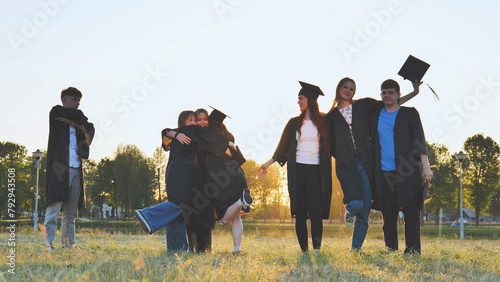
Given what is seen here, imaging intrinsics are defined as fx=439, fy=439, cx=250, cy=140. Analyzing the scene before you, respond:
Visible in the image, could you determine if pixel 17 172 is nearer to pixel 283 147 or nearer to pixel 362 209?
pixel 283 147

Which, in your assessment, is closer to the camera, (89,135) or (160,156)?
(89,135)

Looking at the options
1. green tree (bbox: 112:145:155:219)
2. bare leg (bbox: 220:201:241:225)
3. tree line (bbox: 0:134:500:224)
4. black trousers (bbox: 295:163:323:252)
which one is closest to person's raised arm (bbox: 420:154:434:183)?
black trousers (bbox: 295:163:323:252)

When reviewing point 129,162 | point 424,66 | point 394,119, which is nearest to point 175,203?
point 394,119

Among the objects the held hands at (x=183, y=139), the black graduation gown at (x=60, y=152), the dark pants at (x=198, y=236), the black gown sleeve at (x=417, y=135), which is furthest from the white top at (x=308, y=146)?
the black graduation gown at (x=60, y=152)

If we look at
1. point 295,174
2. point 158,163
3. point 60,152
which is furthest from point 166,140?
point 158,163

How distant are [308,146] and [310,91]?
2.55ft

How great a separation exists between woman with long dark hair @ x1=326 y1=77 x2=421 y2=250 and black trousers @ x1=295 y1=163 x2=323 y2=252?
1.14 feet

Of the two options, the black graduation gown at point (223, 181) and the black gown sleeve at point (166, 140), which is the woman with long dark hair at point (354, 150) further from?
the black gown sleeve at point (166, 140)

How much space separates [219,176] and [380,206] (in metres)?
2.18

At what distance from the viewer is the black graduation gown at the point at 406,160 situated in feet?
18.4

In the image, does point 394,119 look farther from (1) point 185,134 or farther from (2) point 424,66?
(1) point 185,134

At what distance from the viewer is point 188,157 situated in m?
5.99

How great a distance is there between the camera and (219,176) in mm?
5930

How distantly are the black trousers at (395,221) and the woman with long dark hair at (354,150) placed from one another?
8.5 inches
